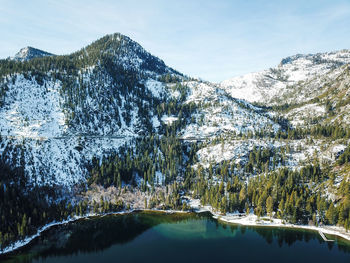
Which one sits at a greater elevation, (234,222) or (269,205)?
(269,205)

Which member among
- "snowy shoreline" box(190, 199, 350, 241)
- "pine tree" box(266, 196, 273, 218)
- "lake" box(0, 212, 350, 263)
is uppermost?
"pine tree" box(266, 196, 273, 218)

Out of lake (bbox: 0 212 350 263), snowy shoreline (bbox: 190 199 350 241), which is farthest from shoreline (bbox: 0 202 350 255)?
lake (bbox: 0 212 350 263)

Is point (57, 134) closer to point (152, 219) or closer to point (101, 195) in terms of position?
point (101, 195)

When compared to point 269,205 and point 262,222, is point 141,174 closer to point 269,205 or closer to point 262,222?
point 262,222

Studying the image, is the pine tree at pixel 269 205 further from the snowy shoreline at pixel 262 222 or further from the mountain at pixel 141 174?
the snowy shoreline at pixel 262 222

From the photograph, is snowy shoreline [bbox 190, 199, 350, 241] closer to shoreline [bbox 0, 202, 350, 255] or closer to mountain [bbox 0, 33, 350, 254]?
shoreline [bbox 0, 202, 350, 255]

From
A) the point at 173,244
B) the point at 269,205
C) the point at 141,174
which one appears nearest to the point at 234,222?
the point at 269,205

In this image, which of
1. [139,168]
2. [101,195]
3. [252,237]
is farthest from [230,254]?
[139,168]

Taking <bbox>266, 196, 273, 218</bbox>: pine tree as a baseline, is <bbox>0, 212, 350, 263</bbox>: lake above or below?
→ below

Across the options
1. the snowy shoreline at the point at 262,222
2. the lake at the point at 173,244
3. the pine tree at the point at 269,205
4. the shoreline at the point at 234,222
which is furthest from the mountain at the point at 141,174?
the lake at the point at 173,244
